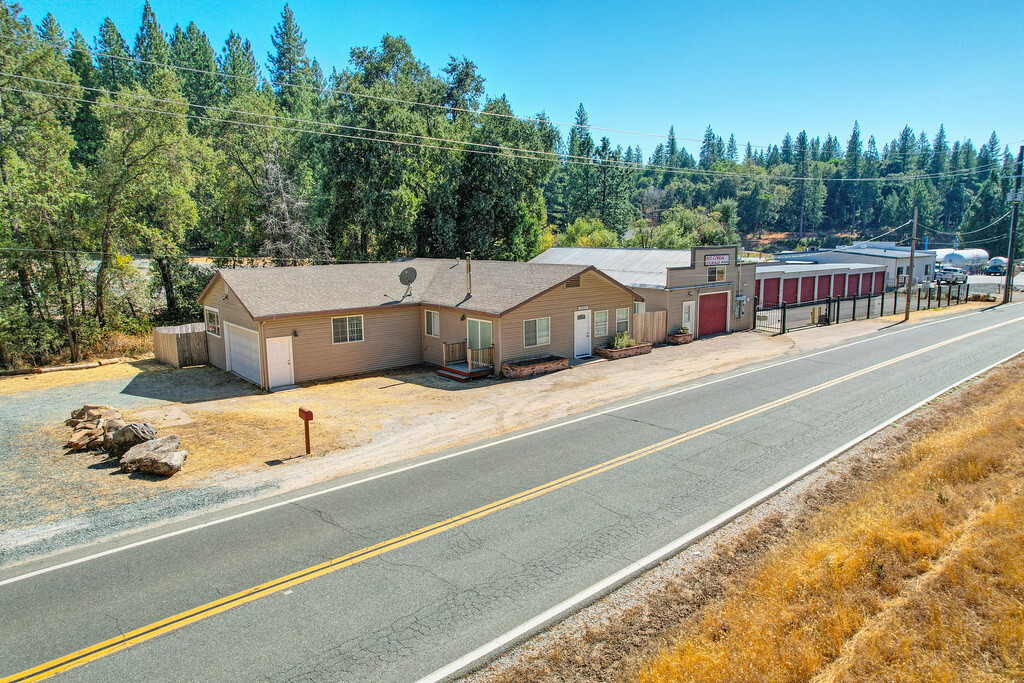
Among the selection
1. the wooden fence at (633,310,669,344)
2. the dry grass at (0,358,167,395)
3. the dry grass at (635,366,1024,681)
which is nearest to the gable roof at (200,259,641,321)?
the wooden fence at (633,310,669,344)

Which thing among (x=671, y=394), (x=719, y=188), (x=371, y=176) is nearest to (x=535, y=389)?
(x=671, y=394)

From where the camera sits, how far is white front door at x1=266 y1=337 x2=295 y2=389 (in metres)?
21.7

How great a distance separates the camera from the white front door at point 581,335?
26.3 metres

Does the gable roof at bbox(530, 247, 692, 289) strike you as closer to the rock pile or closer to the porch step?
the porch step

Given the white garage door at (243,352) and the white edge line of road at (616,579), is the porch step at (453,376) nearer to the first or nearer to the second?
the white garage door at (243,352)

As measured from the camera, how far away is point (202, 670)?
6789 mm

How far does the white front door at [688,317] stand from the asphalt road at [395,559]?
15.5m

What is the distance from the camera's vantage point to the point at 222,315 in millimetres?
24906

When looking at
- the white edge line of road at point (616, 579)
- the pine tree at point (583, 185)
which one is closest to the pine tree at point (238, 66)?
the pine tree at point (583, 185)

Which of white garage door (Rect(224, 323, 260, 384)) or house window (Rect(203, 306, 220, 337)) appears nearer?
white garage door (Rect(224, 323, 260, 384))

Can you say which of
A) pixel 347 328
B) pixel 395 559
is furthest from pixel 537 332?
pixel 395 559

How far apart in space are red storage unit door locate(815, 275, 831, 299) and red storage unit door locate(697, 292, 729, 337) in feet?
67.8

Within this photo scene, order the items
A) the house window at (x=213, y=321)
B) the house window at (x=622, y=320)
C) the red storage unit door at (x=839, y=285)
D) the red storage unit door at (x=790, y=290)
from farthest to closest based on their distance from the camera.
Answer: the red storage unit door at (x=839, y=285)
the red storage unit door at (x=790, y=290)
the house window at (x=622, y=320)
the house window at (x=213, y=321)

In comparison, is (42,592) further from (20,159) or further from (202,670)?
(20,159)
